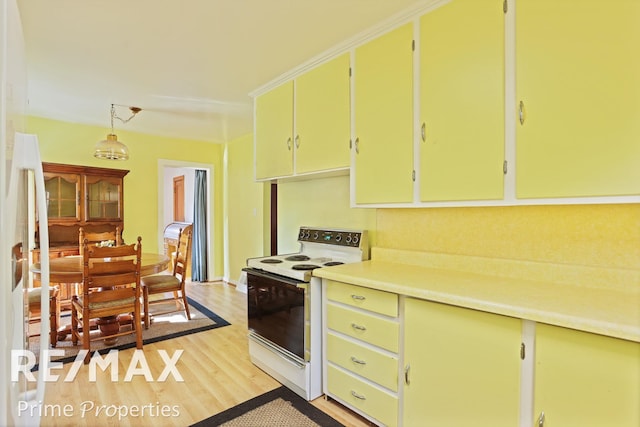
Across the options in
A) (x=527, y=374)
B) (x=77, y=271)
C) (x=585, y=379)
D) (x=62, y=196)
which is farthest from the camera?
(x=62, y=196)

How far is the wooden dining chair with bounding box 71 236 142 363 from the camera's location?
2461mm

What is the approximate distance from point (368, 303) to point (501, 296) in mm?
648

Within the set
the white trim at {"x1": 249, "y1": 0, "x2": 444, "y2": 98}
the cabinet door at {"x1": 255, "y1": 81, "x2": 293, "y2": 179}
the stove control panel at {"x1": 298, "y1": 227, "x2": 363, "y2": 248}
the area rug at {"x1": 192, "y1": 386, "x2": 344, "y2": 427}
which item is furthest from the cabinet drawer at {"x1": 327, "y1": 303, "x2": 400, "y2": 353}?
the white trim at {"x1": 249, "y1": 0, "x2": 444, "y2": 98}

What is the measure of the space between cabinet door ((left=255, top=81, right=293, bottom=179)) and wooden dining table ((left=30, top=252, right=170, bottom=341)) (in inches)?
48.4

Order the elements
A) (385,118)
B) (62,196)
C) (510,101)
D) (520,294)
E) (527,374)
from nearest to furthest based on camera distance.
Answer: (527,374) < (520,294) < (510,101) < (385,118) < (62,196)

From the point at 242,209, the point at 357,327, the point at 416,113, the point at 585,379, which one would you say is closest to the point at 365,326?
the point at 357,327

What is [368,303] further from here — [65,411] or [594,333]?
[65,411]

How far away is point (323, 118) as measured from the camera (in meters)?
2.35

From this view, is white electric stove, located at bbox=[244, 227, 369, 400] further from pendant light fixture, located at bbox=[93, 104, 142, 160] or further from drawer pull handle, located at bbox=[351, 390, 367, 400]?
pendant light fixture, located at bbox=[93, 104, 142, 160]

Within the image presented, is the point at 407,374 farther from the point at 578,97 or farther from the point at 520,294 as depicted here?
the point at 578,97

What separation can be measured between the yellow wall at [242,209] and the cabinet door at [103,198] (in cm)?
149

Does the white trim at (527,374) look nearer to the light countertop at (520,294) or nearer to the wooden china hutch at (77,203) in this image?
the light countertop at (520,294)

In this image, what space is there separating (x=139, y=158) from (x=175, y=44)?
285 cm

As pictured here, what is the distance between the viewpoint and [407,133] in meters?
1.89
